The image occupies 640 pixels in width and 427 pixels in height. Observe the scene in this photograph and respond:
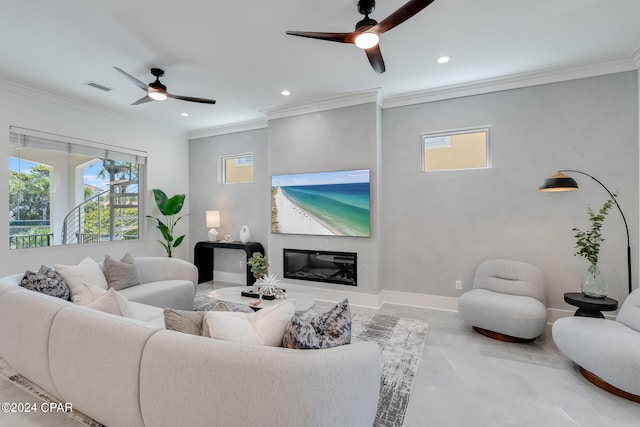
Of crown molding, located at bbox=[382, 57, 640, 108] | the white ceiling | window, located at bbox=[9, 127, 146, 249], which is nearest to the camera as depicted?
the white ceiling

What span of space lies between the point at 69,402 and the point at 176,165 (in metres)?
4.68

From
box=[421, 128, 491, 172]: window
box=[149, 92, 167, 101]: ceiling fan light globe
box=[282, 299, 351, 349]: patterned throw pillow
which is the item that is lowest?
box=[282, 299, 351, 349]: patterned throw pillow

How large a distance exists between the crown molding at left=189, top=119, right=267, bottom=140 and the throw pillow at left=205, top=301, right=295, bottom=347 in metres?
4.29

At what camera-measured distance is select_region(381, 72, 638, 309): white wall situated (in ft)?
10.3

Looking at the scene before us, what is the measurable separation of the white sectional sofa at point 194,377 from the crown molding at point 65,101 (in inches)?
140

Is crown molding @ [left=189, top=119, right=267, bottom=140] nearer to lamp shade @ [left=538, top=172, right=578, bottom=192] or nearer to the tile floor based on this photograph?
lamp shade @ [left=538, top=172, right=578, bottom=192]

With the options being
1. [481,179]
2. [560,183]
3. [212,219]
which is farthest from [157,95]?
[560,183]

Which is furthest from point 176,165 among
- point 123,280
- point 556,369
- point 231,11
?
point 556,369

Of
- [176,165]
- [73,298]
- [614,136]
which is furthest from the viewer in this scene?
[176,165]

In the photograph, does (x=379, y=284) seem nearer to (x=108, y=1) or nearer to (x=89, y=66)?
(x=108, y=1)

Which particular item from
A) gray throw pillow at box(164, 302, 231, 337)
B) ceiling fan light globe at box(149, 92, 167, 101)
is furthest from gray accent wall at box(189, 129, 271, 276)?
gray throw pillow at box(164, 302, 231, 337)

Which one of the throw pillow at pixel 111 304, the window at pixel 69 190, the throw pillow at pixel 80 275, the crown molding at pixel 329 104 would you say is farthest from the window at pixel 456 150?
the window at pixel 69 190

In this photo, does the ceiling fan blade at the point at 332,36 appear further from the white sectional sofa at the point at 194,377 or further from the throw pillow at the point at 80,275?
the throw pillow at the point at 80,275

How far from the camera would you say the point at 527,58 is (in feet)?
10.0
